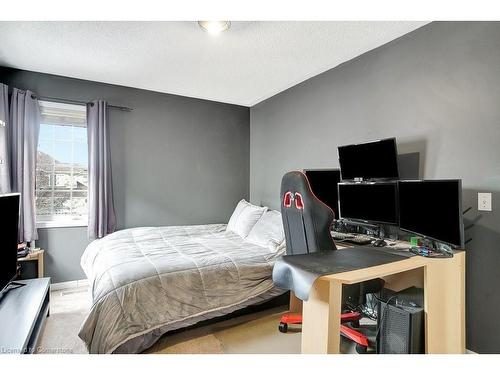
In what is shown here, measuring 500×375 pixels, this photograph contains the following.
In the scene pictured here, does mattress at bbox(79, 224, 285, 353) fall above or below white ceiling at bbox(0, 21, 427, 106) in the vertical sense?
below

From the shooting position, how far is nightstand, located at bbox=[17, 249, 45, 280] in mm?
2781

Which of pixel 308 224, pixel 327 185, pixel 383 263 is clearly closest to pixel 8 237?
pixel 308 224

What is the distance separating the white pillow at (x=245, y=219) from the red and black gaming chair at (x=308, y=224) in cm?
129

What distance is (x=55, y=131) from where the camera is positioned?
329 cm

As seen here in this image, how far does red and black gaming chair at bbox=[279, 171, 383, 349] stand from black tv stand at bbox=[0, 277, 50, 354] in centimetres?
154

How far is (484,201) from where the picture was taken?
1.75 metres

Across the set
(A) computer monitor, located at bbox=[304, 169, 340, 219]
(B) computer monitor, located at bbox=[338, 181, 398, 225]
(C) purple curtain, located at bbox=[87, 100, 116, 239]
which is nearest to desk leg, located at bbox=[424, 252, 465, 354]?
(B) computer monitor, located at bbox=[338, 181, 398, 225]

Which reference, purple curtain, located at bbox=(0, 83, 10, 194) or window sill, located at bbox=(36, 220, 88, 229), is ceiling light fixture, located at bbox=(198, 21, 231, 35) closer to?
purple curtain, located at bbox=(0, 83, 10, 194)

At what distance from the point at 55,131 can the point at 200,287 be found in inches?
106

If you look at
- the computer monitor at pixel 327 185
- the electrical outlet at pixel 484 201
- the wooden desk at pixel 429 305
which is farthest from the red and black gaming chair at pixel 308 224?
the computer monitor at pixel 327 185

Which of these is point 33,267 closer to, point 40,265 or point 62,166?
point 40,265

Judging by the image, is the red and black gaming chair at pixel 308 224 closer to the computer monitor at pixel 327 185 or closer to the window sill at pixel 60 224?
the computer monitor at pixel 327 185

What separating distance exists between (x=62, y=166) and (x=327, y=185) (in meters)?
3.09
